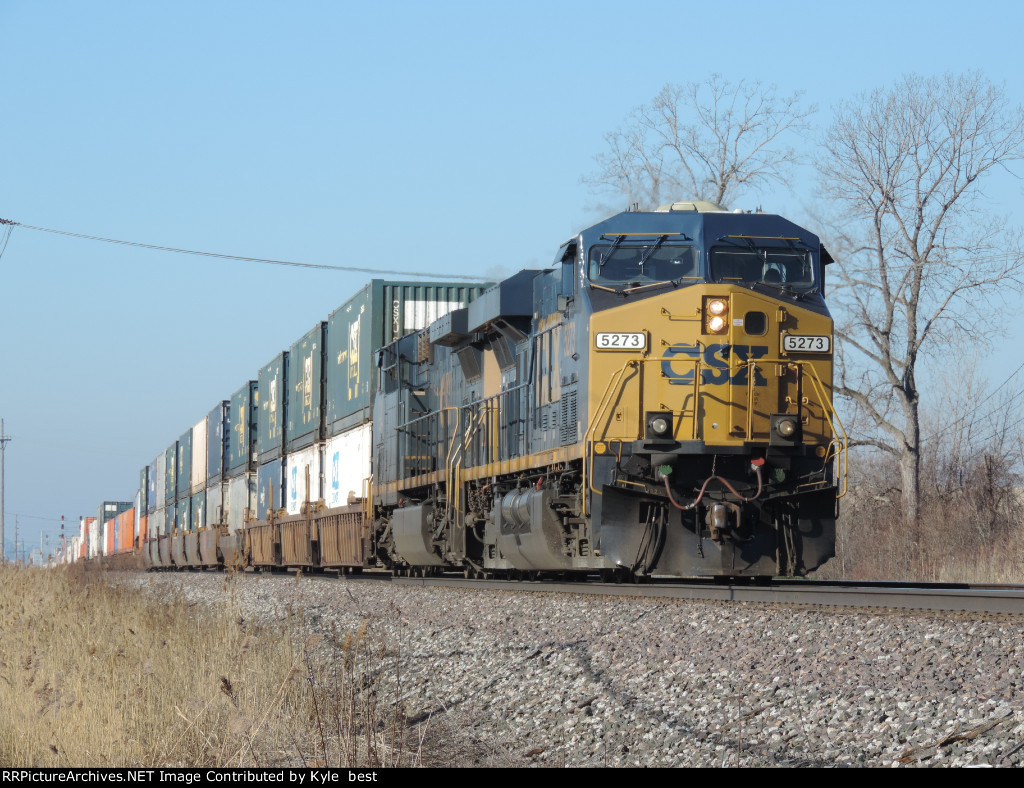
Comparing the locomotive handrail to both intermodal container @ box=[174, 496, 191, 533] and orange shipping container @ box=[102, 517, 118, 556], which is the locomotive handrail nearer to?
intermodal container @ box=[174, 496, 191, 533]

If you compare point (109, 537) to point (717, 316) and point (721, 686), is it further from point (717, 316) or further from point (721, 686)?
point (721, 686)

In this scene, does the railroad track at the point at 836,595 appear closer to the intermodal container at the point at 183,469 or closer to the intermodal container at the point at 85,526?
the intermodal container at the point at 183,469

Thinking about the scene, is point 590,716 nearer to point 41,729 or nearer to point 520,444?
point 41,729

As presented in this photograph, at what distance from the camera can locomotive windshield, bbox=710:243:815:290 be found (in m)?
11.9

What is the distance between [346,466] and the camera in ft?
73.0

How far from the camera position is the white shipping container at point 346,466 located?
2098 centimetres

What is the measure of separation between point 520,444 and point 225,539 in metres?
19.2

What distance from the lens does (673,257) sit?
467 inches

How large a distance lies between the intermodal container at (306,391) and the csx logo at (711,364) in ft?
44.9

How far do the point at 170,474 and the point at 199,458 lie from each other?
23.7 ft

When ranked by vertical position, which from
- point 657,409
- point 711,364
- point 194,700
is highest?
point 711,364

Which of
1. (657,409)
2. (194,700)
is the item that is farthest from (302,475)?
(194,700)

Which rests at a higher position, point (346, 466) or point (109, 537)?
point (346, 466)

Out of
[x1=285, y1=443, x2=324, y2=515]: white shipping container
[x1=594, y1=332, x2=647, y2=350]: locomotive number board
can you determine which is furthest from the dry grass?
[x1=285, y1=443, x2=324, y2=515]: white shipping container
